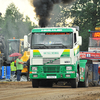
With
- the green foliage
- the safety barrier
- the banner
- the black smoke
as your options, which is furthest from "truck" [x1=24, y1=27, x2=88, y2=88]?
the green foliage

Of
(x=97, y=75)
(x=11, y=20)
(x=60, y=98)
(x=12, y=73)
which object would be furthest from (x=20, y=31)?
(x=60, y=98)

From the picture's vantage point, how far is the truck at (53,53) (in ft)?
51.3

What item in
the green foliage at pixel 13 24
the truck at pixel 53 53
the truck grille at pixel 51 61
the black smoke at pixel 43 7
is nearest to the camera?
the truck at pixel 53 53

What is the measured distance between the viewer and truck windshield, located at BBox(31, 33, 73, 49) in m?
15.7

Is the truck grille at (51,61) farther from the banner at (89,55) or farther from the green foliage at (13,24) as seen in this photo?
the green foliage at (13,24)

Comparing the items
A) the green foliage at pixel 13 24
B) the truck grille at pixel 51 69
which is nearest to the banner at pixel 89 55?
the truck grille at pixel 51 69

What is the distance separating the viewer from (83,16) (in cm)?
4994

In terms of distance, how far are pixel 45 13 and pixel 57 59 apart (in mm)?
8244

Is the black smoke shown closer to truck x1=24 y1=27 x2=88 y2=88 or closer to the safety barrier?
the safety barrier

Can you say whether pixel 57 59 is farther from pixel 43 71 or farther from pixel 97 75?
pixel 97 75

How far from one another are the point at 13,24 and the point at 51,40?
2239 inches

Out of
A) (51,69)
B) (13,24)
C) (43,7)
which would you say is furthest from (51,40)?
(13,24)

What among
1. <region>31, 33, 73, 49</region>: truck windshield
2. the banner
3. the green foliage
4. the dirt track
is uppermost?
the green foliage

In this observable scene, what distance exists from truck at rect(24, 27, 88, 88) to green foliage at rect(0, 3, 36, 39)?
51634 millimetres
